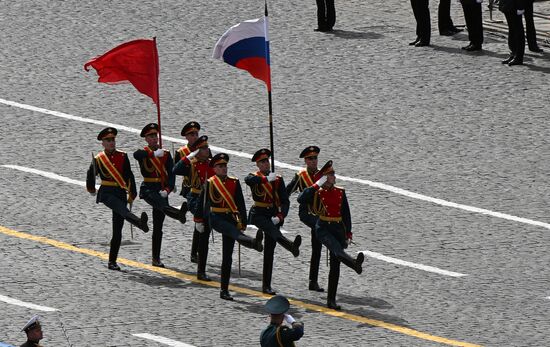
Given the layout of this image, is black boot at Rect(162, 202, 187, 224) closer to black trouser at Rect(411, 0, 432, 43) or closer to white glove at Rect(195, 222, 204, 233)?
white glove at Rect(195, 222, 204, 233)

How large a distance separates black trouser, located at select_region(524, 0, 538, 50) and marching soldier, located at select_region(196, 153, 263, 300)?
11.4 m

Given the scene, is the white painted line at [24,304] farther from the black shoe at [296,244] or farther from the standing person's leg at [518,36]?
the standing person's leg at [518,36]

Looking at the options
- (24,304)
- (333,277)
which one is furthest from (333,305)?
(24,304)

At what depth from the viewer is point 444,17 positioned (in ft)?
123

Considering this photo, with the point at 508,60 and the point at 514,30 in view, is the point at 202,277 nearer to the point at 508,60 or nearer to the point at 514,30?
the point at 514,30

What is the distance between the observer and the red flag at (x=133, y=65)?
90.3ft

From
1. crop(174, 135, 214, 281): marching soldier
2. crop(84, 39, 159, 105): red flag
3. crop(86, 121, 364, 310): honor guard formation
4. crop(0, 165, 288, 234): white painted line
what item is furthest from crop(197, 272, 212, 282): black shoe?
crop(0, 165, 288, 234): white painted line

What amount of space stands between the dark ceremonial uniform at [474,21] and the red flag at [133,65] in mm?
9974

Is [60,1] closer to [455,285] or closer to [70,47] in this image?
[70,47]

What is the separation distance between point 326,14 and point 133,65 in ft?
35.7

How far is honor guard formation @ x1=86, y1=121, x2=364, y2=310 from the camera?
82.8 feet

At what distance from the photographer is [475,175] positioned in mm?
30453

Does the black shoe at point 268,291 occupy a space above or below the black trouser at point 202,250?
below

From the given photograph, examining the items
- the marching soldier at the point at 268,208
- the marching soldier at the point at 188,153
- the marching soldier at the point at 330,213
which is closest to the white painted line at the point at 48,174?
the marching soldier at the point at 188,153
